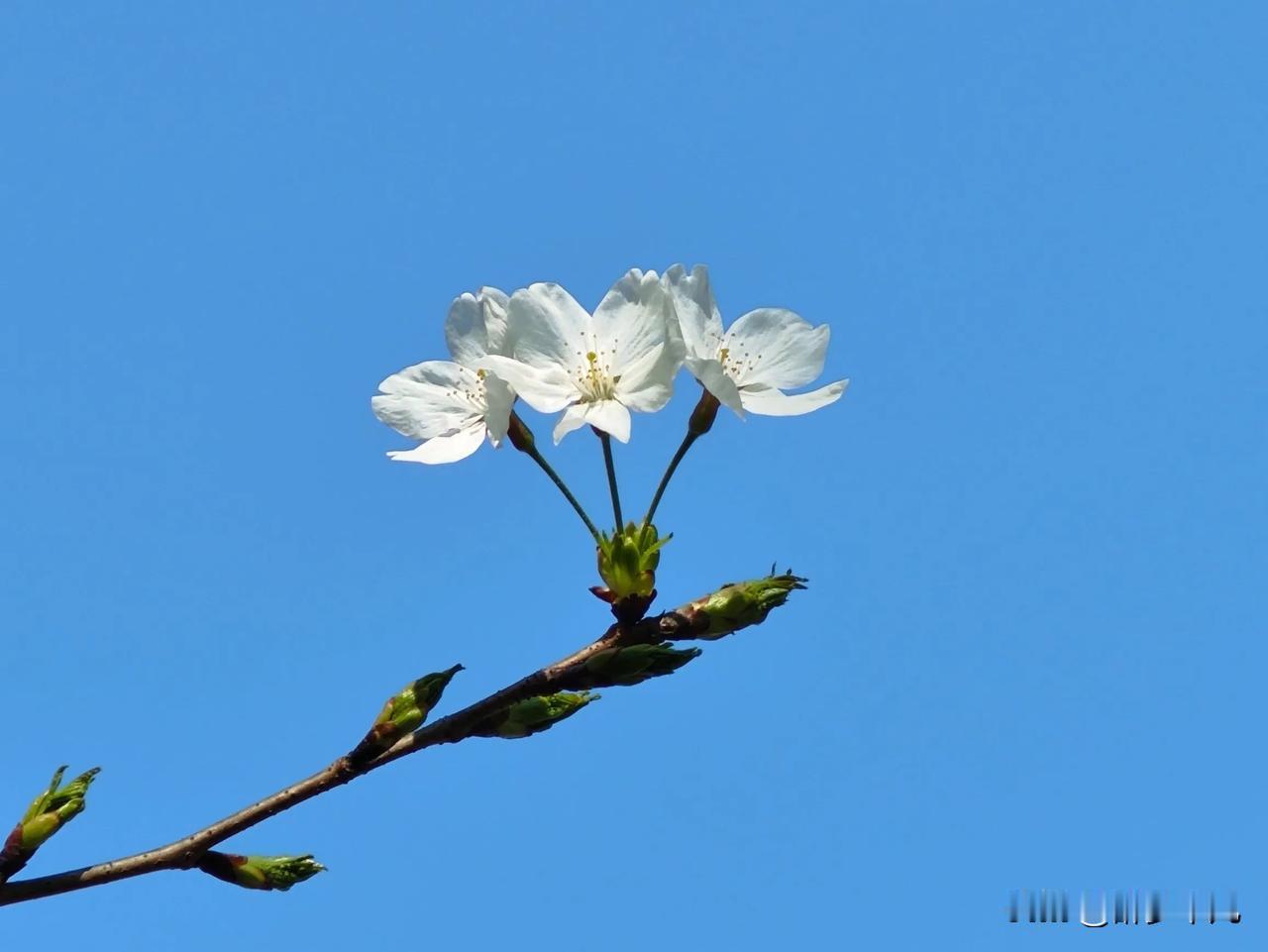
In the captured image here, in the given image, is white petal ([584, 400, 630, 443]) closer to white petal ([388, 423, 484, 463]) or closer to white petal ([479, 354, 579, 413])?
white petal ([479, 354, 579, 413])

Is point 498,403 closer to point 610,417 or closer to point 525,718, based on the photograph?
point 610,417

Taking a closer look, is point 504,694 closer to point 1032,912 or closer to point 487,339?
point 487,339

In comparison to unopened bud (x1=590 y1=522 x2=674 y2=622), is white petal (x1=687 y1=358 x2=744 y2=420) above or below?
above

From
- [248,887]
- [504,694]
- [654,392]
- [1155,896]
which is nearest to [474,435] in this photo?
[654,392]

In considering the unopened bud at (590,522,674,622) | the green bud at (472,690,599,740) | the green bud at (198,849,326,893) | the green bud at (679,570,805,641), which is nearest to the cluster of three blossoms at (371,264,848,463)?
the unopened bud at (590,522,674,622)

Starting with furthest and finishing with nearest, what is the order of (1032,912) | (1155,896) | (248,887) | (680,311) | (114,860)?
1. (1155,896)
2. (1032,912)
3. (680,311)
4. (248,887)
5. (114,860)
